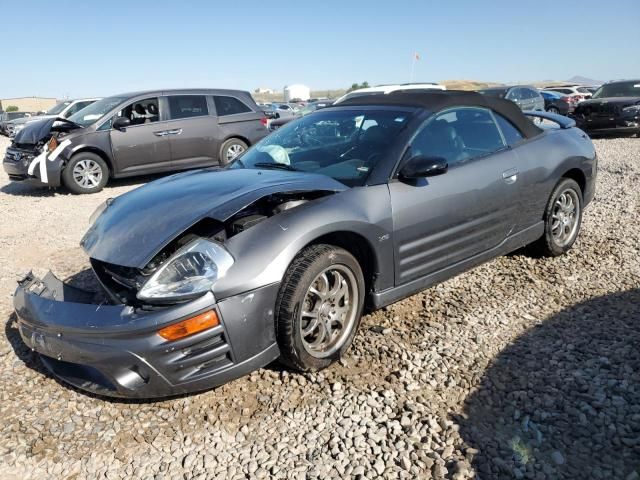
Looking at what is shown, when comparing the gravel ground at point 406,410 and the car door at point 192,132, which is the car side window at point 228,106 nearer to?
the car door at point 192,132

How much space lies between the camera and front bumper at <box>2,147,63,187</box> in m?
7.82

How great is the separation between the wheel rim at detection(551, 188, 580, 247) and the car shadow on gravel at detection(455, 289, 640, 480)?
3.90ft

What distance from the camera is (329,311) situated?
9.34ft

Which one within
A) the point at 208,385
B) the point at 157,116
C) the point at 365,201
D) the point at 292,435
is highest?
the point at 157,116

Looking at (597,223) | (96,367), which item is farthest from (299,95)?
(96,367)

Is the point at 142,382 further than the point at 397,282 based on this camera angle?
No

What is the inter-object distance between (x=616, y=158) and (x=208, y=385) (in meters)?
9.90

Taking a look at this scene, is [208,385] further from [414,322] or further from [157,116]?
[157,116]

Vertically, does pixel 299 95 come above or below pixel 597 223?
above

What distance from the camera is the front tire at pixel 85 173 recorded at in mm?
7965

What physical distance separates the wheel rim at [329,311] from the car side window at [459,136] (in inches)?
39.6

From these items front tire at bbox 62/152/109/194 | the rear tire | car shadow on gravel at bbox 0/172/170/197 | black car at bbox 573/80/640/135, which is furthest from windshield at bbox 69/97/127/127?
black car at bbox 573/80/640/135

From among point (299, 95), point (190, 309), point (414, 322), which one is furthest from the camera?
point (299, 95)

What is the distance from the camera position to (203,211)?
2.60 metres
